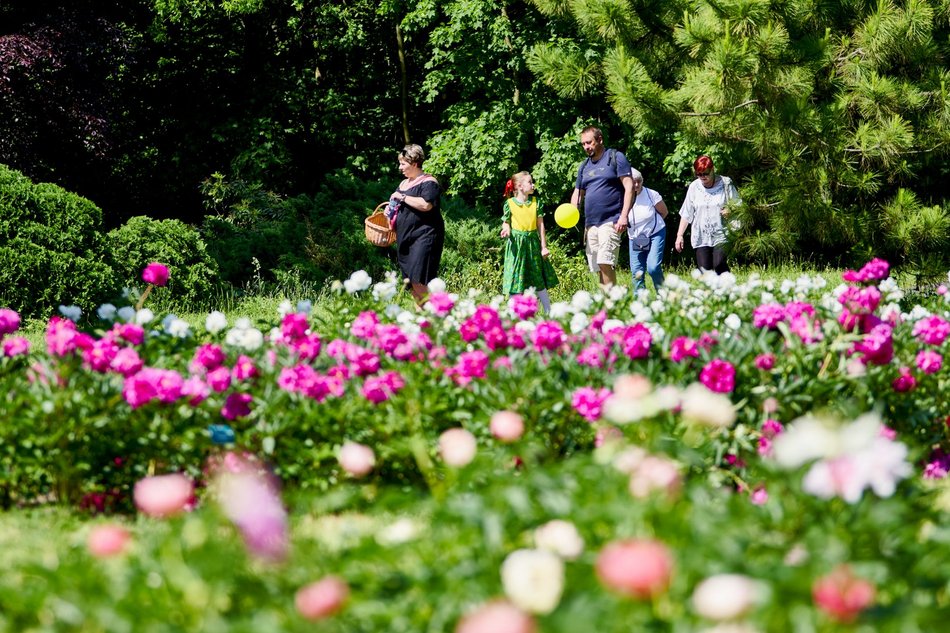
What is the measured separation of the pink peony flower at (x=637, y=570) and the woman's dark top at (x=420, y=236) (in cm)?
568

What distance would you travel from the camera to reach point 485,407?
348 cm

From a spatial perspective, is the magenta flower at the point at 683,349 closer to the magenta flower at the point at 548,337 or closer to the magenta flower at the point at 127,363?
the magenta flower at the point at 548,337

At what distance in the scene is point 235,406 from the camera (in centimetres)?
338

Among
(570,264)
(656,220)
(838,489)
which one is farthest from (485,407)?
(570,264)

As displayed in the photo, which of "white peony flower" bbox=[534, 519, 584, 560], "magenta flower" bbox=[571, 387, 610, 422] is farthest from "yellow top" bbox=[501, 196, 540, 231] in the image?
"white peony flower" bbox=[534, 519, 584, 560]

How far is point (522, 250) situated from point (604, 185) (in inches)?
32.0

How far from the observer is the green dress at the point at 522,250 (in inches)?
301

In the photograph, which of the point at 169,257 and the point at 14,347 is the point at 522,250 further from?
the point at 14,347

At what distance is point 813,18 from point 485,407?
6987 mm

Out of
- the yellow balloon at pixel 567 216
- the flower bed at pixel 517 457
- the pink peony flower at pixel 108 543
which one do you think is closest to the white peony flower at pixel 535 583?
the flower bed at pixel 517 457

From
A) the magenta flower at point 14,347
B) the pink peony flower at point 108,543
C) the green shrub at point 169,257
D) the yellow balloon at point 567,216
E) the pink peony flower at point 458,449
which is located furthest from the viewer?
the green shrub at point 169,257

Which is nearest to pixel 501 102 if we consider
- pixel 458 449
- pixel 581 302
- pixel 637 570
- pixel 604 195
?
pixel 604 195

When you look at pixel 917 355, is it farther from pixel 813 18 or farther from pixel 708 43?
pixel 813 18

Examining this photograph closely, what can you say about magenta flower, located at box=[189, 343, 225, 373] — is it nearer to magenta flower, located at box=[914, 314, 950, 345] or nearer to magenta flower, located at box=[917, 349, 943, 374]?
magenta flower, located at box=[917, 349, 943, 374]
